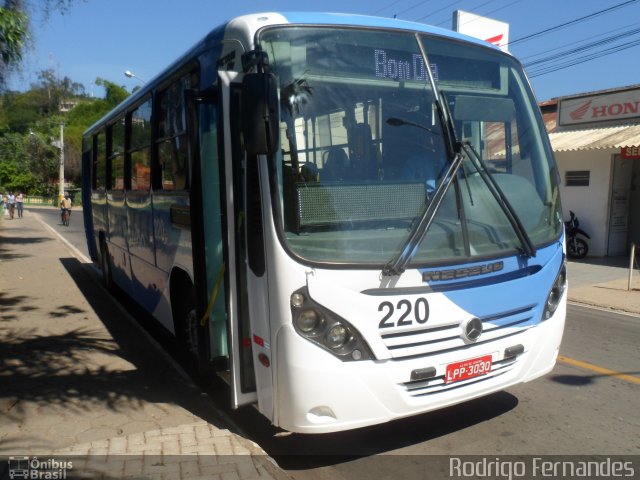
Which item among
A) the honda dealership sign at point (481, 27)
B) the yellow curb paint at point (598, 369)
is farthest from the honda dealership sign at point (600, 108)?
the yellow curb paint at point (598, 369)

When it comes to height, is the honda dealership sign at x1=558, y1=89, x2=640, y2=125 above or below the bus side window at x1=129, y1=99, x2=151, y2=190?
above

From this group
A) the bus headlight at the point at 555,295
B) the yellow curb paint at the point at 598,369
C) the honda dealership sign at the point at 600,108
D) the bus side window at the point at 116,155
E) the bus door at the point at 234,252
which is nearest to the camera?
the bus door at the point at 234,252

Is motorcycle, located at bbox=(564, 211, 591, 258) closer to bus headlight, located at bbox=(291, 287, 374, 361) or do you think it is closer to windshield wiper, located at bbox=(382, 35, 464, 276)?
windshield wiper, located at bbox=(382, 35, 464, 276)

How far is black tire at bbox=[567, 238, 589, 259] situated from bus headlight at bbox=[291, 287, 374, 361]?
1351 centimetres

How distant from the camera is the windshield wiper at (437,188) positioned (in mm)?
3537

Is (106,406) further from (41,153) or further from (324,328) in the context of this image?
(41,153)

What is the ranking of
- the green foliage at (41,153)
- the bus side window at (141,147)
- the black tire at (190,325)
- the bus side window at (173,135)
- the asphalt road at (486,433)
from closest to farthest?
the asphalt road at (486,433), the bus side window at (173,135), the black tire at (190,325), the bus side window at (141,147), the green foliage at (41,153)

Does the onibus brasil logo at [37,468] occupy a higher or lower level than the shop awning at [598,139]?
lower

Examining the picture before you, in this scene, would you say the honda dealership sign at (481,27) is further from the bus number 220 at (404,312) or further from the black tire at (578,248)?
the bus number 220 at (404,312)

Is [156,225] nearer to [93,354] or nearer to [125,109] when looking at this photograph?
[93,354]

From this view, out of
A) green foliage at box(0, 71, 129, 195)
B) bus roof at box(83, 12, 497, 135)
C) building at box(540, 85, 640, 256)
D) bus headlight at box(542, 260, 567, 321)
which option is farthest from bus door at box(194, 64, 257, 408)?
green foliage at box(0, 71, 129, 195)

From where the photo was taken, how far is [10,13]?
23.5 ft

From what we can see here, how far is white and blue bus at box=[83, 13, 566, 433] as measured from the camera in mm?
3445
